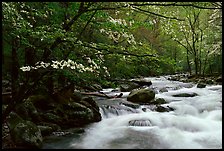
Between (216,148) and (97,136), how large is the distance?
3758mm

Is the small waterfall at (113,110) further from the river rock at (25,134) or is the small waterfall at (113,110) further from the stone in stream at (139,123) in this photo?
the river rock at (25,134)

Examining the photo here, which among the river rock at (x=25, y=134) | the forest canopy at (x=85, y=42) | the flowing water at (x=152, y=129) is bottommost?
the flowing water at (x=152, y=129)

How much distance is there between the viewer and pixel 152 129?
1034cm

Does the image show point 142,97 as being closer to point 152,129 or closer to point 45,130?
point 152,129

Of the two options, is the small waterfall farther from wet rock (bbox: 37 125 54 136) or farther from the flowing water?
wet rock (bbox: 37 125 54 136)

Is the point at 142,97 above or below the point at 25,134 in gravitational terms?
above

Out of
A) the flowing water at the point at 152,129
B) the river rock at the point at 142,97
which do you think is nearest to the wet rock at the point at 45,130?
the flowing water at the point at 152,129

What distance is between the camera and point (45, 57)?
5406 mm

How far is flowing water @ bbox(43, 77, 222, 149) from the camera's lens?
8766 millimetres

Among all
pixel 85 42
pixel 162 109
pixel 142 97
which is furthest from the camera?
pixel 142 97

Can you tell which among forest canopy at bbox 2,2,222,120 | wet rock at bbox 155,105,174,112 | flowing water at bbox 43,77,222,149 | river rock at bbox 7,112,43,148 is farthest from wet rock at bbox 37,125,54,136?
wet rock at bbox 155,105,174,112

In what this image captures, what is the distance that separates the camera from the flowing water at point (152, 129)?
28.8 ft

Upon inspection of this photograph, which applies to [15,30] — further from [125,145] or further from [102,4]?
[125,145]

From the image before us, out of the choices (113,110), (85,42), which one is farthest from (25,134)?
(113,110)
